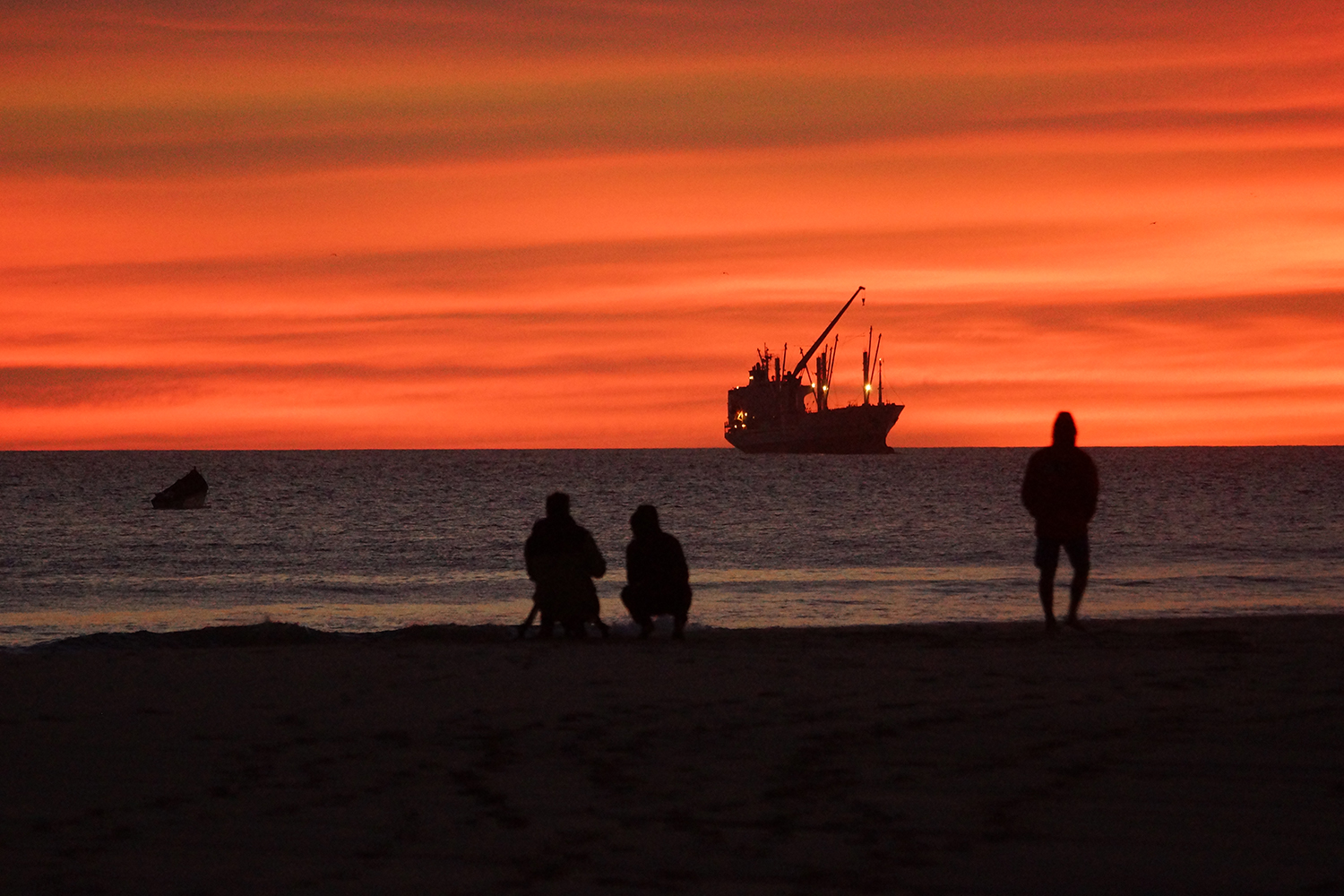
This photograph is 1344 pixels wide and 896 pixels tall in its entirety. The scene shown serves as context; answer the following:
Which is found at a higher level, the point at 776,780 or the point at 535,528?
the point at 535,528

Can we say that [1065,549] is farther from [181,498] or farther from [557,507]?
[181,498]

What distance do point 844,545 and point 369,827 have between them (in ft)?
113

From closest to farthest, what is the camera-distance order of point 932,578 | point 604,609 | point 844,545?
point 604,609 < point 932,578 < point 844,545

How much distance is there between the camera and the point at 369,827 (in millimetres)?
4461

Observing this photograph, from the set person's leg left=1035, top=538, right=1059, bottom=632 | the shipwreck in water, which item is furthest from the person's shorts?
the shipwreck in water

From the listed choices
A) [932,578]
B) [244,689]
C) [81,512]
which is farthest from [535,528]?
[81,512]

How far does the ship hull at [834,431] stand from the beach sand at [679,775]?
162 metres

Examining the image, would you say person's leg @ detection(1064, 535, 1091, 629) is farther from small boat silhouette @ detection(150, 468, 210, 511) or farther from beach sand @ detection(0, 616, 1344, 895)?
small boat silhouette @ detection(150, 468, 210, 511)

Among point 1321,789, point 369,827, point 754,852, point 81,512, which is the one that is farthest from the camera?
point 81,512

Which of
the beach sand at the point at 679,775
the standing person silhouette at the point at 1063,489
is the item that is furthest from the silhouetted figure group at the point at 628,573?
the beach sand at the point at 679,775

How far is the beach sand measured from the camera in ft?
13.1

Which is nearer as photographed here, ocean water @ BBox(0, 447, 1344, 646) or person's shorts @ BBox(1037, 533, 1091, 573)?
person's shorts @ BBox(1037, 533, 1091, 573)

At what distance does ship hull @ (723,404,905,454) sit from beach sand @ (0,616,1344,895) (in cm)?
16188

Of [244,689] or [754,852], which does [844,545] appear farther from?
[754,852]
